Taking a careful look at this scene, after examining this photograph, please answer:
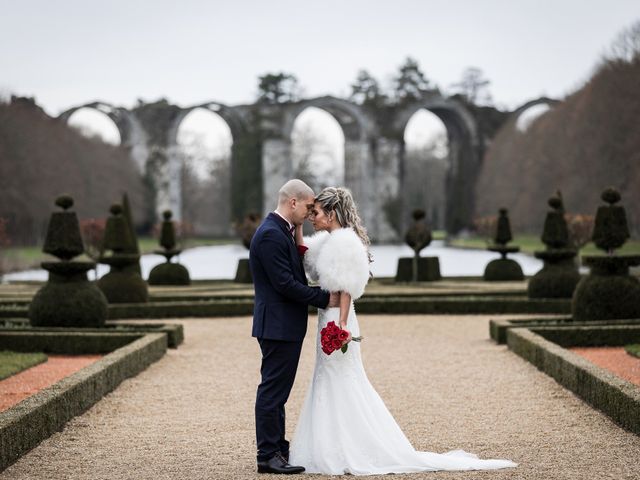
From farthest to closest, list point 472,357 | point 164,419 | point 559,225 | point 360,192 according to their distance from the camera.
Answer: point 360,192
point 559,225
point 472,357
point 164,419

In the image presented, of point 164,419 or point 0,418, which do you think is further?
point 164,419

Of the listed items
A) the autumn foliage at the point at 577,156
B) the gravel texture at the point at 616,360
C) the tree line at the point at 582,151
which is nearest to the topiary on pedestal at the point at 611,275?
the gravel texture at the point at 616,360

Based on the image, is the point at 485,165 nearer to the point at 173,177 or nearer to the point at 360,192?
the point at 360,192

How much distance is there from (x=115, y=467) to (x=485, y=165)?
50.2 metres

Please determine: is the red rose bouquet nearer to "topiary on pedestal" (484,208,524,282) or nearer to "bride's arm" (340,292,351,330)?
"bride's arm" (340,292,351,330)

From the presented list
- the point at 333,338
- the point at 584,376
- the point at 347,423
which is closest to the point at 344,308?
the point at 333,338

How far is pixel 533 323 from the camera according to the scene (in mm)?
11938

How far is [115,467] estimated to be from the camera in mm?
5539

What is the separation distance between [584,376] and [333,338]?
9.69 feet

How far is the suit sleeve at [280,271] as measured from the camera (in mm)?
5266

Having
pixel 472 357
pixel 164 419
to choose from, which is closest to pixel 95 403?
pixel 164 419

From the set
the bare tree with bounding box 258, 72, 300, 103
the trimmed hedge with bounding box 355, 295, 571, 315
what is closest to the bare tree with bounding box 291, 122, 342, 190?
the bare tree with bounding box 258, 72, 300, 103

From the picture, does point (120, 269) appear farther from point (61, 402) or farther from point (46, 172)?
point (46, 172)

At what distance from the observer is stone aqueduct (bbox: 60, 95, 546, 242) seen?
49.4 m
